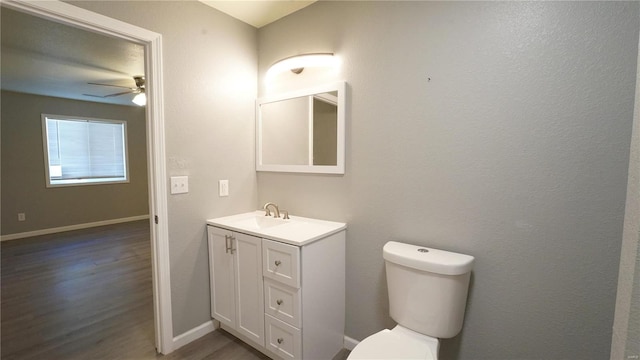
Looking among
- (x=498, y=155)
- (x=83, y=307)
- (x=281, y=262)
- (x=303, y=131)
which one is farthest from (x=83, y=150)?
(x=498, y=155)

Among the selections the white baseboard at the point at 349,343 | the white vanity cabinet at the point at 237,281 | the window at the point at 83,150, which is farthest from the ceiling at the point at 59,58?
the white baseboard at the point at 349,343

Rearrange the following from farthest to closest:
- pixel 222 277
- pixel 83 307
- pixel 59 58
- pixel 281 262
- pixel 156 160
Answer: pixel 59 58 → pixel 83 307 → pixel 222 277 → pixel 156 160 → pixel 281 262

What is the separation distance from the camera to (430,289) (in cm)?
129

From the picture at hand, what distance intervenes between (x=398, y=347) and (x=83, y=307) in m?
2.66

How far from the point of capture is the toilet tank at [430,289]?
1.26 metres

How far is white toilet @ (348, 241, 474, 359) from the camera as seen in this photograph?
121 centimetres

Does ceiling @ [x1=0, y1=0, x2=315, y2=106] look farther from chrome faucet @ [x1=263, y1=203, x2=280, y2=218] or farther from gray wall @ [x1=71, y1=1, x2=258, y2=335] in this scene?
chrome faucet @ [x1=263, y1=203, x2=280, y2=218]

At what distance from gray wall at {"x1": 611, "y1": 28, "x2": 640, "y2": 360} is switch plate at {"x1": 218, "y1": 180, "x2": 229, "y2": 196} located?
6.67 feet

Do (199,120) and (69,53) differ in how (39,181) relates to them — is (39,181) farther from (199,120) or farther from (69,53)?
(199,120)

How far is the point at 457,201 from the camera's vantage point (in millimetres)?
1399

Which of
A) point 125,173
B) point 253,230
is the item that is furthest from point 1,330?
point 125,173

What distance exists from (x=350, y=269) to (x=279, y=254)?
53cm

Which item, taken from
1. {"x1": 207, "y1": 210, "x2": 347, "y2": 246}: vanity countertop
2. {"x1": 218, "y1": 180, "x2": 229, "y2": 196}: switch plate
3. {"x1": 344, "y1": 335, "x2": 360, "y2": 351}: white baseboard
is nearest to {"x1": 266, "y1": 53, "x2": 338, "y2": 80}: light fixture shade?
{"x1": 218, "y1": 180, "x2": 229, "y2": 196}: switch plate

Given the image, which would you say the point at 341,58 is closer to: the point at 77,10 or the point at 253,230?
the point at 253,230
